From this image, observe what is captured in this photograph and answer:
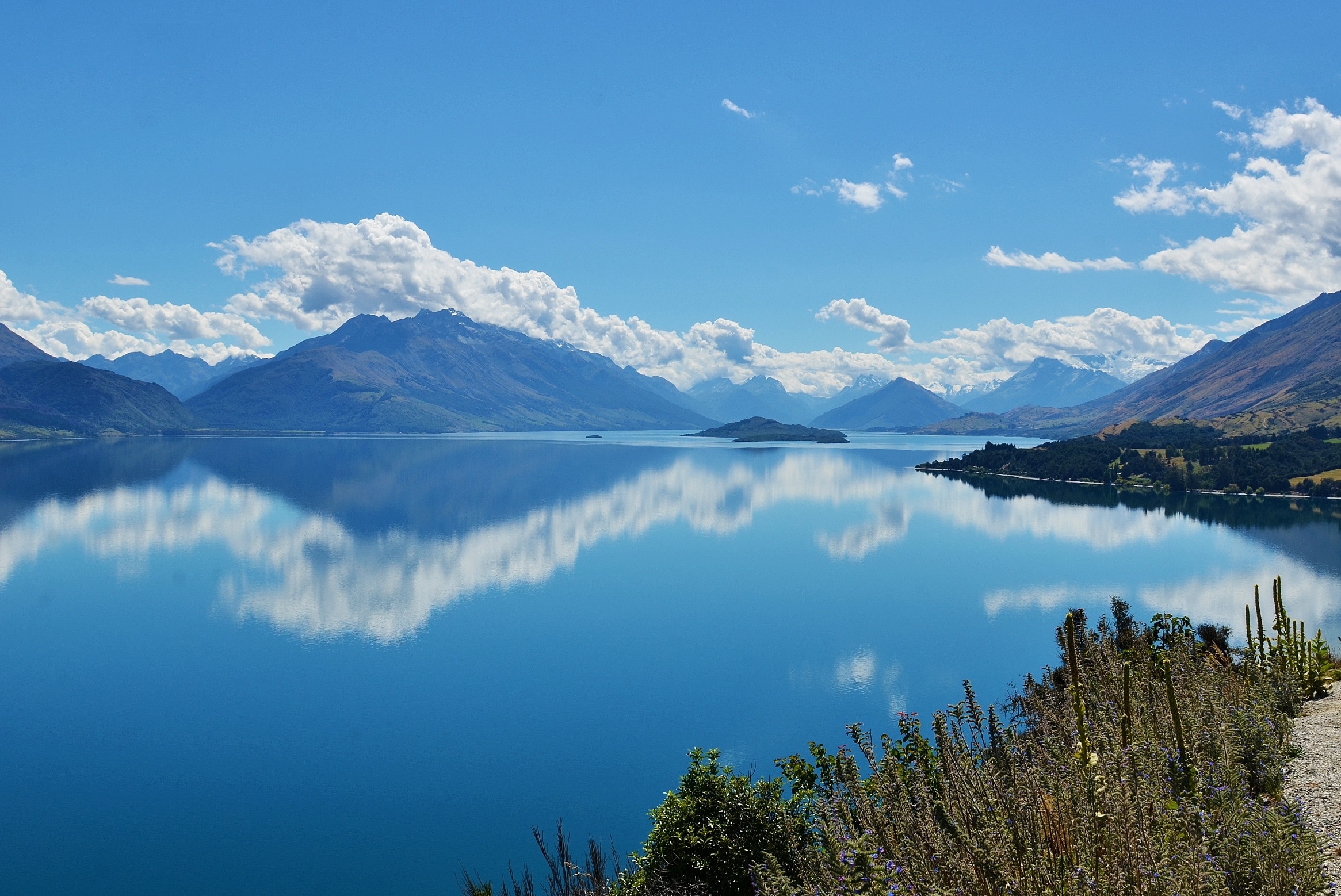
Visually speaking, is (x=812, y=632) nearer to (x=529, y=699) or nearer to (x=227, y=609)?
(x=529, y=699)

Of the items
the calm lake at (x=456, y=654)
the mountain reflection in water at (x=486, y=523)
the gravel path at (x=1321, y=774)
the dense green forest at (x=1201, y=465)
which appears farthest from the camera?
the dense green forest at (x=1201, y=465)

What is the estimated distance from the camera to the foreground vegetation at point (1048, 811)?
26.2ft

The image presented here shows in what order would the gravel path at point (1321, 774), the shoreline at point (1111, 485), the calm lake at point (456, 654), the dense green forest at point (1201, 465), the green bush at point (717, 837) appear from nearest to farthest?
1. the gravel path at point (1321, 774)
2. the green bush at point (717, 837)
3. the calm lake at point (456, 654)
4. the shoreline at point (1111, 485)
5. the dense green forest at point (1201, 465)

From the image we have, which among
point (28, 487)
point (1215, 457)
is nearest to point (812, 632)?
point (28, 487)

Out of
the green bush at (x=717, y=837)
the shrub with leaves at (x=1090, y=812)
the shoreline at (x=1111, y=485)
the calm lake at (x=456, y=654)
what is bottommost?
the calm lake at (x=456, y=654)

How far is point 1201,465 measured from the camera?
166625 mm

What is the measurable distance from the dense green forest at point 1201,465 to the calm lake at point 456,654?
52.3 meters

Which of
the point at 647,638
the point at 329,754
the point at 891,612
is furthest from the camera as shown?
the point at 891,612

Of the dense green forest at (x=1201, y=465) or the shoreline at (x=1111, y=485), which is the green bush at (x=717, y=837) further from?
the dense green forest at (x=1201, y=465)

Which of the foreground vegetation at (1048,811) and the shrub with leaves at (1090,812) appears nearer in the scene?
the shrub with leaves at (1090,812)

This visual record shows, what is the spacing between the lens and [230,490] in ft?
420

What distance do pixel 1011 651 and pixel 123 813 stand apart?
41.6 meters

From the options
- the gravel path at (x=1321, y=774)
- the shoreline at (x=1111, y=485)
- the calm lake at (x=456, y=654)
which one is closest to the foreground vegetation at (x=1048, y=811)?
the gravel path at (x=1321, y=774)

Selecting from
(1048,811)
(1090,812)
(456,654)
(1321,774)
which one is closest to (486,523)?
(456,654)
